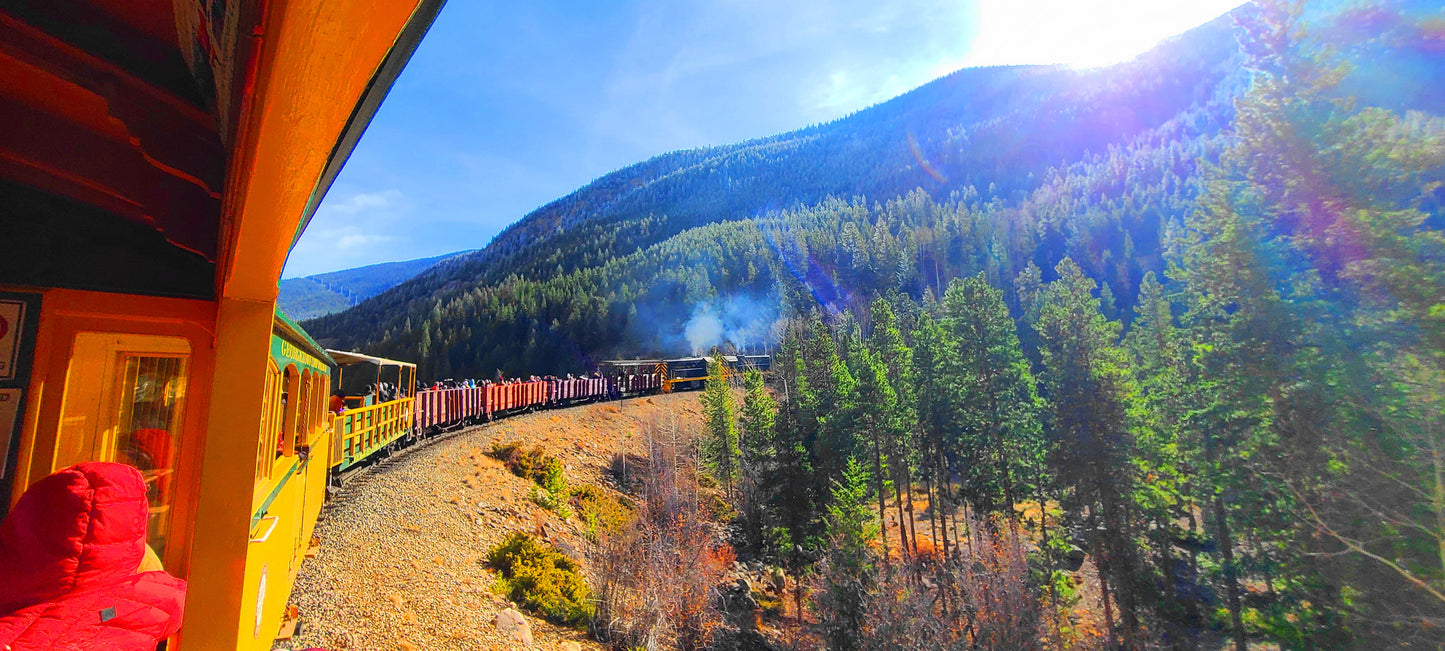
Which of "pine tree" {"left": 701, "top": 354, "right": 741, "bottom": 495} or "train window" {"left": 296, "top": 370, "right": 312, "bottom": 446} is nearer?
"train window" {"left": 296, "top": 370, "right": 312, "bottom": 446}

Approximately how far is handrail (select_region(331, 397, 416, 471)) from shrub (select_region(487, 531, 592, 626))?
131 inches

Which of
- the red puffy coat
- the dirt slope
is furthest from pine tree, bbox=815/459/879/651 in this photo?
the red puffy coat

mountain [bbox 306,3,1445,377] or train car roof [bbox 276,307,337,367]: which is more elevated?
mountain [bbox 306,3,1445,377]

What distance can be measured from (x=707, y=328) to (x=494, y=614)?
70.5 m

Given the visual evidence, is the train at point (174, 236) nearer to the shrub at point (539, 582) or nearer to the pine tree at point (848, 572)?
the shrub at point (539, 582)

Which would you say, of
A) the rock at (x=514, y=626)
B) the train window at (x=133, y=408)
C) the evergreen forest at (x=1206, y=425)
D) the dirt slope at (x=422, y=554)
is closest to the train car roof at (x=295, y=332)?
the train window at (x=133, y=408)

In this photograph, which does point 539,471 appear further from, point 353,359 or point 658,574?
point 353,359

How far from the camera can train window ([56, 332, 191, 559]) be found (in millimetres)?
2639

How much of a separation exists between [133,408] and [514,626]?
6.90 meters

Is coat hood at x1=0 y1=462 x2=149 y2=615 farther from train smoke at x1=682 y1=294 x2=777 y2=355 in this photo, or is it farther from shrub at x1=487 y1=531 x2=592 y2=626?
train smoke at x1=682 y1=294 x2=777 y2=355

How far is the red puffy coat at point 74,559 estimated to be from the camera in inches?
73.3

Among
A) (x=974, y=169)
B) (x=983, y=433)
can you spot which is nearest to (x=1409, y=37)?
(x=983, y=433)

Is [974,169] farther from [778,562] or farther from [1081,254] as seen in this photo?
[778,562]

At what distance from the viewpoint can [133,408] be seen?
2.87 meters
